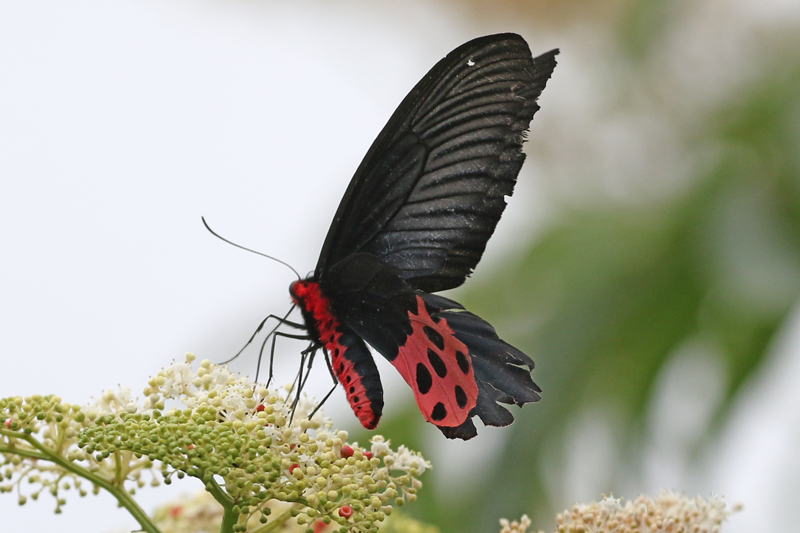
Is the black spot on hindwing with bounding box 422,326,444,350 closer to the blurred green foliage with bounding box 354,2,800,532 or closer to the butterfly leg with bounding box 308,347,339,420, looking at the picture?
the butterfly leg with bounding box 308,347,339,420

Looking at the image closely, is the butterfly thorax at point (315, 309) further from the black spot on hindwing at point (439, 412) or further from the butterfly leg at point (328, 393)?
the black spot on hindwing at point (439, 412)

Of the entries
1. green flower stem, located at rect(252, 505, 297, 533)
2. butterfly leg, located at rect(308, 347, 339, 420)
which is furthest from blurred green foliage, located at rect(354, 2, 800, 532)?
green flower stem, located at rect(252, 505, 297, 533)

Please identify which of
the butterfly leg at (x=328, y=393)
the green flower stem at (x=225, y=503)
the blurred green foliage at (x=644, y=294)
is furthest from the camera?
the blurred green foliage at (x=644, y=294)

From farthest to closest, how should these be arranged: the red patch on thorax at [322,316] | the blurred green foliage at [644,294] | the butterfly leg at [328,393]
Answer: the blurred green foliage at [644,294] → the red patch on thorax at [322,316] → the butterfly leg at [328,393]

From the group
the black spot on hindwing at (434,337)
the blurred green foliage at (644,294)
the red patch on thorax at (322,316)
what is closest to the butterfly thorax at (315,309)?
Answer: the red patch on thorax at (322,316)

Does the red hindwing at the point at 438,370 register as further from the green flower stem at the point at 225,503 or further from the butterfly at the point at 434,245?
the green flower stem at the point at 225,503

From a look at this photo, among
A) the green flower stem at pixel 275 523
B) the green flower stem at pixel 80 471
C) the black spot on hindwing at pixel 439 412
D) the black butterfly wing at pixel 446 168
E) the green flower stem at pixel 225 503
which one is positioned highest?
the black butterfly wing at pixel 446 168

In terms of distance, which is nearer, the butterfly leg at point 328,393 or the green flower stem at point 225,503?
the green flower stem at point 225,503

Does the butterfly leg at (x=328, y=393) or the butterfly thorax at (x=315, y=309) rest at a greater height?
the butterfly thorax at (x=315, y=309)
